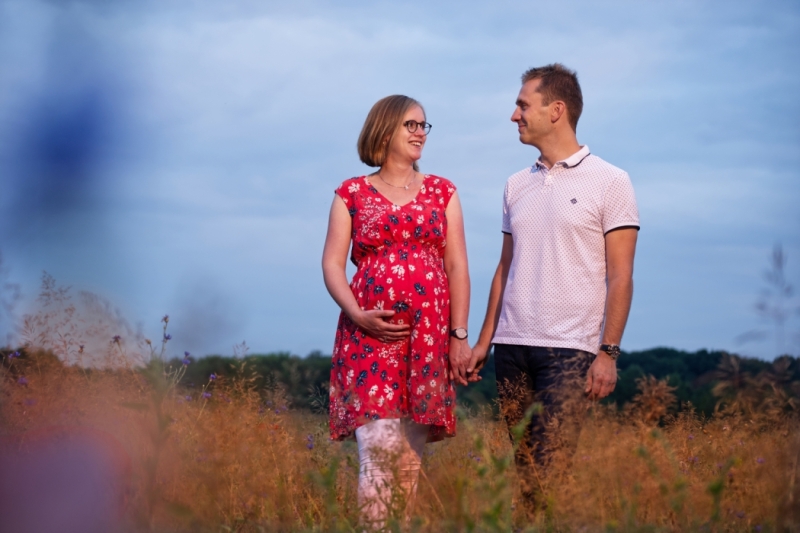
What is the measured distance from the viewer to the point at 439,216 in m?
4.02

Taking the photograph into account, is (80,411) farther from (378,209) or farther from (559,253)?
(559,253)

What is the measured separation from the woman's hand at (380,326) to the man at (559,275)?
0.45m

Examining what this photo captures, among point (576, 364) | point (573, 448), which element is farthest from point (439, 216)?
point (573, 448)

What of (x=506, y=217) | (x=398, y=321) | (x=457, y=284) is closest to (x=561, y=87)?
(x=506, y=217)

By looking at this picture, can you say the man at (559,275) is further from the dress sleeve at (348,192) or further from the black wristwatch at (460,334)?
the dress sleeve at (348,192)

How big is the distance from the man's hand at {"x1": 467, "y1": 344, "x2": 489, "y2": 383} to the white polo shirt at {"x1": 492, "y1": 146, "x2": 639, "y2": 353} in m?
0.14

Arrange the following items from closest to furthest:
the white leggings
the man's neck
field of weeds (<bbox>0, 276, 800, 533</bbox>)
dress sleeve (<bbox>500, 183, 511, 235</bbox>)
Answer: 1. field of weeds (<bbox>0, 276, 800, 533</bbox>)
2. the white leggings
3. the man's neck
4. dress sleeve (<bbox>500, 183, 511, 235</bbox>)

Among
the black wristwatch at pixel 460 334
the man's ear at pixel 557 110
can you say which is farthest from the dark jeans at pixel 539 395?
the man's ear at pixel 557 110

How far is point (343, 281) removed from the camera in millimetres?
3959

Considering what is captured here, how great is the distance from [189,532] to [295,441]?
58.9 inches

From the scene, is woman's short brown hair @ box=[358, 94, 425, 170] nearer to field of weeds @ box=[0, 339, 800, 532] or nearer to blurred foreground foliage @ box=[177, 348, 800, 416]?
blurred foreground foliage @ box=[177, 348, 800, 416]

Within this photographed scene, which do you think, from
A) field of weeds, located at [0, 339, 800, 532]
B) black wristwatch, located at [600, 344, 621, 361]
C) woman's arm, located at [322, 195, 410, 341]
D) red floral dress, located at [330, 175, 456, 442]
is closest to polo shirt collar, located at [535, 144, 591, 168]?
red floral dress, located at [330, 175, 456, 442]

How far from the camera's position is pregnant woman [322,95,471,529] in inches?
151

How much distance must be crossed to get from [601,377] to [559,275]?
50 cm
